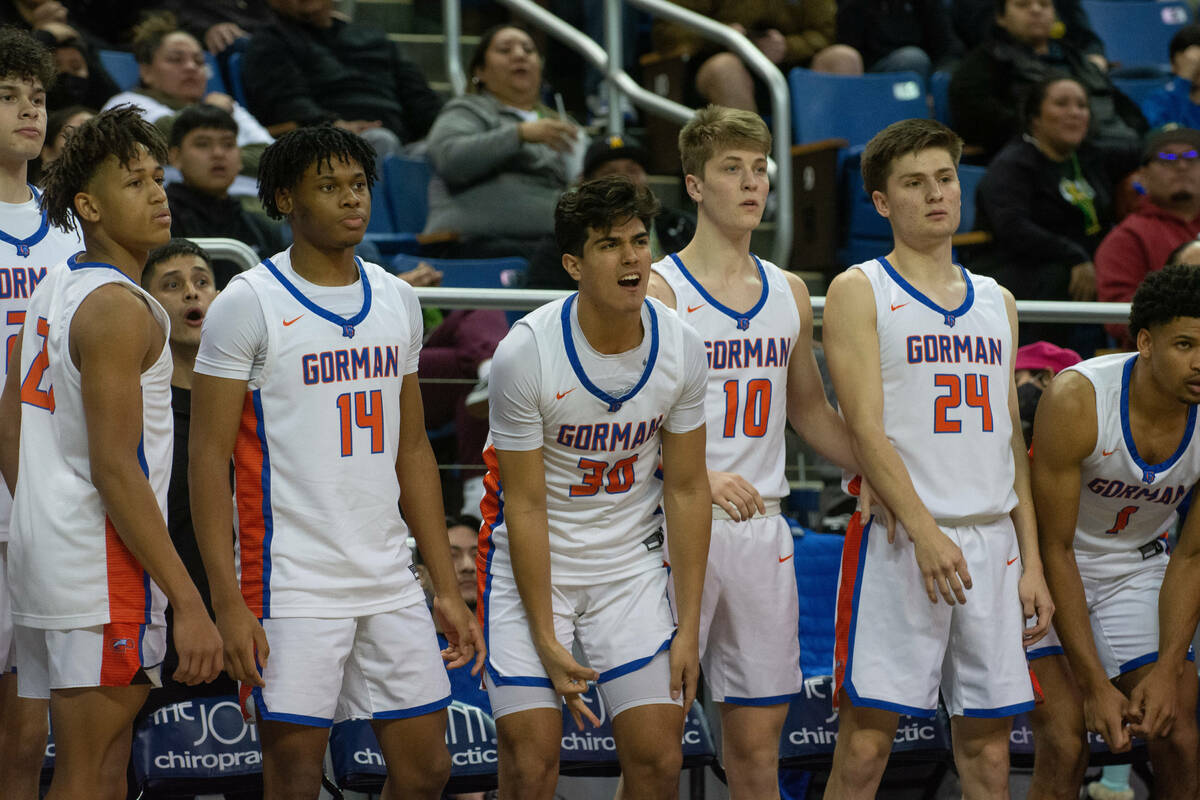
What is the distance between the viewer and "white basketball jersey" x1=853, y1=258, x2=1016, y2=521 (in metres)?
4.07

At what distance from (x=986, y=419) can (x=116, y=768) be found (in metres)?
2.44

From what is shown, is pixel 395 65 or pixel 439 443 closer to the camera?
pixel 439 443

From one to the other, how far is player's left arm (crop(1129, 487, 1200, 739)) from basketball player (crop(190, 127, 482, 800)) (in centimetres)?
206

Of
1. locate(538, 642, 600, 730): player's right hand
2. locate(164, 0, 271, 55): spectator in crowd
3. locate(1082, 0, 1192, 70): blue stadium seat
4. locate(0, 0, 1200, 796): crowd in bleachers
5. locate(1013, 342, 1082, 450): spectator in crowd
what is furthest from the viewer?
locate(1082, 0, 1192, 70): blue stadium seat

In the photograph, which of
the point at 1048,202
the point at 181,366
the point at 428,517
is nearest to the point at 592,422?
the point at 428,517

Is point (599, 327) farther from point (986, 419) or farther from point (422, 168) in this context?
point (422, 168)

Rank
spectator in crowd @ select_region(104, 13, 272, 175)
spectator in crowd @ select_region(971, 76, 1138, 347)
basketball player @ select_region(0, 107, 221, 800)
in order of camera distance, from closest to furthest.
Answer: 1. basketball player @ select_region(0, 107, 221, 800)
2. spectator in crowd @ select_region(104, 13, 272, 175)
3. spectator in crowd @ select_region(971, 76, 1138, 347)

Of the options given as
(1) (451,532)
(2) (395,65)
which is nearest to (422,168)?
(2) (395,65)

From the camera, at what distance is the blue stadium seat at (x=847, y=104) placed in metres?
8.30

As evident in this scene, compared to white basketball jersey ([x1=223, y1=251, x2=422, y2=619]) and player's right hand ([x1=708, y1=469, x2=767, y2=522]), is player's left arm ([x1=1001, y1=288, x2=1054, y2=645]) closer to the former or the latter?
player's right hand ([x1=708, y1=469, x2=767, y2=522])

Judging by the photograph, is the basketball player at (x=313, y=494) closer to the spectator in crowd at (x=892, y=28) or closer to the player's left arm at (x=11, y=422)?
the player's left arm at (x=11, y=422)

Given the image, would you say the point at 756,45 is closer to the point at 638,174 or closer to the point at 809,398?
the point at 638,174

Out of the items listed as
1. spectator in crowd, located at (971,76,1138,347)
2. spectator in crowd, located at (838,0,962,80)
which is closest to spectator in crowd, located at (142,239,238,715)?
spectator in crowd, located at (971,76,1138,347)

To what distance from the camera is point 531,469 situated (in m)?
3.66
